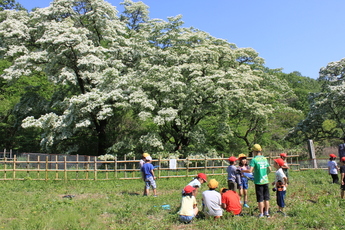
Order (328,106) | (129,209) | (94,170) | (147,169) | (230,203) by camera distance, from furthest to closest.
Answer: (328,106), (94,170), (147,169), (129,209), (230,203)

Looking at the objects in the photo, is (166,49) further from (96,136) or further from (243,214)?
(243,214)

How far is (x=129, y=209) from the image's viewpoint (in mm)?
9312

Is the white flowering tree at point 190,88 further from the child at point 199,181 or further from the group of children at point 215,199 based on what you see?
the group of children at point 215,199

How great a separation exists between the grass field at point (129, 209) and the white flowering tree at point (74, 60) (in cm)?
701

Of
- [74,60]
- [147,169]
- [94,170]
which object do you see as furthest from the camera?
[74,60]

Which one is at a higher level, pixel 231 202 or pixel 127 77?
pixel 127 77

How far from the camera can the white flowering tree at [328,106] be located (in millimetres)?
22766

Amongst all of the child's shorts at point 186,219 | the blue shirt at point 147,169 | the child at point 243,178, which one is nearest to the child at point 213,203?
the child's shorts at point 186,219

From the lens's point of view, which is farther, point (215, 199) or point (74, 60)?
point (74, 60)

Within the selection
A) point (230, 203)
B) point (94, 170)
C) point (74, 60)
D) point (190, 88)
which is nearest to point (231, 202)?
point (230, 203)

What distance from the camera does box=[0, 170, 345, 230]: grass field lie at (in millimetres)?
7422

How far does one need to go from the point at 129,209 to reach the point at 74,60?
15.1 m

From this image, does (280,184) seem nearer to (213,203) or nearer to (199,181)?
(213,203)

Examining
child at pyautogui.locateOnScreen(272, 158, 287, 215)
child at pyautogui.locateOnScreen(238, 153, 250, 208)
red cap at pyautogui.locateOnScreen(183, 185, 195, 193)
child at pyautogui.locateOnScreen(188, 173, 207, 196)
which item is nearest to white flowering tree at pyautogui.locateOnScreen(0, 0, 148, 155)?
child at pyautogui.locateOnScreen(238, 153, 250, 208)
